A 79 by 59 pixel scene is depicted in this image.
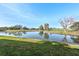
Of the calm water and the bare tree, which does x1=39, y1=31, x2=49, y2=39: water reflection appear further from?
the bare tree

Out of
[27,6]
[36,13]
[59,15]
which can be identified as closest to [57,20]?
[59,15]

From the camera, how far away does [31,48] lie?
1.85m

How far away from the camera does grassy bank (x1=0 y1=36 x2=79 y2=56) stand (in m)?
1.83

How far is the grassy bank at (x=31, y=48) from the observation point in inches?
72.1

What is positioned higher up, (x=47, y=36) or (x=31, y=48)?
(x=47, y=36)

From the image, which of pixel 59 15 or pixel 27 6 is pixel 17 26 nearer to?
pixel 27 6

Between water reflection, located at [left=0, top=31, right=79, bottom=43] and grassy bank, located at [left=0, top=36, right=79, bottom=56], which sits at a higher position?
water reflection, located at [left=0, top=31, right=79, bottom=43]

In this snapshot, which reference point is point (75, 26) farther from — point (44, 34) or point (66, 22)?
point (44, 34)

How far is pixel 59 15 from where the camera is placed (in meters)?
1.89


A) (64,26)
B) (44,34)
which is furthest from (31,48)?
(64,26)

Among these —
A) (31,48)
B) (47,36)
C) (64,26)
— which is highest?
(64,26)

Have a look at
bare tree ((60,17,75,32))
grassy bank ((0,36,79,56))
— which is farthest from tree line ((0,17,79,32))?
grassy bank ((0,36,79,56))

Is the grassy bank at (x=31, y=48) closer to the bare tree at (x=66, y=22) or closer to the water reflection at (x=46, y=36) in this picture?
the water reflection at (x=46, y=36)

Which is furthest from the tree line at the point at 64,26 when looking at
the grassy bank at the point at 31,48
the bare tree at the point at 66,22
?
the grassy bank at the point at 31,48
